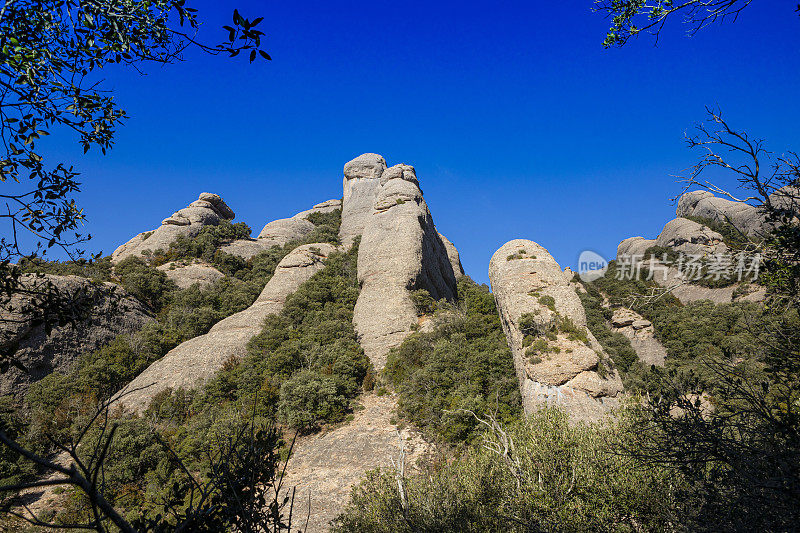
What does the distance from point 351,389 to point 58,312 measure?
1568cm

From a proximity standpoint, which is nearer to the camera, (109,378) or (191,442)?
(191,442)

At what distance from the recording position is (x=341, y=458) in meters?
14.7

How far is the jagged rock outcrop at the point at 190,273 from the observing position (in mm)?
32656

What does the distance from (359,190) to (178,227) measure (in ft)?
72.4

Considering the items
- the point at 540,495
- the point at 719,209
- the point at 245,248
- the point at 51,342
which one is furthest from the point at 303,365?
the point at 719,209

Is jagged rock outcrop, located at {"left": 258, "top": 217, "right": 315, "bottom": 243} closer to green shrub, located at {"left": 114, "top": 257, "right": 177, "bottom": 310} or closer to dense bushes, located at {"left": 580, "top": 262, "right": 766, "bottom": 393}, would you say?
green shrub, located at {"left": 114, "top": 257, "right": 177, "bottom": 310}

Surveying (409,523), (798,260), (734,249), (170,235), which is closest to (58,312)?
(409,523)

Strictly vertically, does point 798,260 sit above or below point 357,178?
below

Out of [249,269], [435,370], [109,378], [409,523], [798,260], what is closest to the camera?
[798,260]

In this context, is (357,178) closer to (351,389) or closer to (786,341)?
(351,389)

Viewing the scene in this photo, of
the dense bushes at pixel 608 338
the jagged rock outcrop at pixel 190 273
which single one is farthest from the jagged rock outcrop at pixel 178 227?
the dense bushes at pixel 608 338

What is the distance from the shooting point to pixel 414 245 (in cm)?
2977

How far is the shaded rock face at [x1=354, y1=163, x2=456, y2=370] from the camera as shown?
24328mm

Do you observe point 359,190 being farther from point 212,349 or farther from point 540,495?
point 540,495
